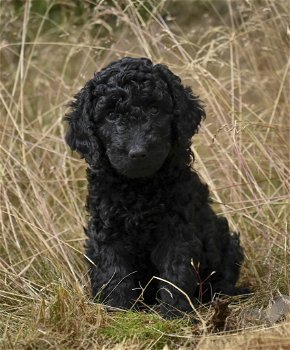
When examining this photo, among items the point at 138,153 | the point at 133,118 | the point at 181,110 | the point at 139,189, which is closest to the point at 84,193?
the point at 139,189

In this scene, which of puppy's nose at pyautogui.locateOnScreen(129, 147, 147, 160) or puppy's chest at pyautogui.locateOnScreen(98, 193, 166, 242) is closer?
puppy's nose at pyautogui.locateOnScreen(129, 147, 147, 160)

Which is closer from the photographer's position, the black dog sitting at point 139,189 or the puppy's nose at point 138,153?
the puppy's nose at point 138,153

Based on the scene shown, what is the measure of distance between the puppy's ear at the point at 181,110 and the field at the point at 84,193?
25 cm

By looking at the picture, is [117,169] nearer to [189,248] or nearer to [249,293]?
[189,248]

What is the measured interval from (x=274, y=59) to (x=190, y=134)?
2.47 meters

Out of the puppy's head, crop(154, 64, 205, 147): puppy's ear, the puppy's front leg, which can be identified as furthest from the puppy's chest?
crop(154, 64, 205, 147): puppy's ear

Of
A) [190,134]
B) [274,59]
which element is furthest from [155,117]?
[274,59]

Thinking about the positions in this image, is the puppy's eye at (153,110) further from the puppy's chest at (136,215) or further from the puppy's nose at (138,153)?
the puppy's chest at (136,215)

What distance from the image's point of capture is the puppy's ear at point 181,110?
4.75 meters

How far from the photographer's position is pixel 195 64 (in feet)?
19.8

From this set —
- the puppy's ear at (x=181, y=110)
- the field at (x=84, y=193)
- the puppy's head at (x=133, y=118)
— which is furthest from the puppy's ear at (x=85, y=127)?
the field at (x=84, y=193)

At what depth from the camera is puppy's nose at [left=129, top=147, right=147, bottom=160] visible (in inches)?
172

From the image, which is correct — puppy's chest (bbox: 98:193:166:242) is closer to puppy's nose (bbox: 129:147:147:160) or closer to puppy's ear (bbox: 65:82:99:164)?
puppy's ear (bbox: 65:82:99:164)

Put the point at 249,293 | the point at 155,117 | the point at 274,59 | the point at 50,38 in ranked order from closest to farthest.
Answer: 1. the point at 155,117
2. the point at 249,293
3. the point at 274,59
4. the point at 50,38
